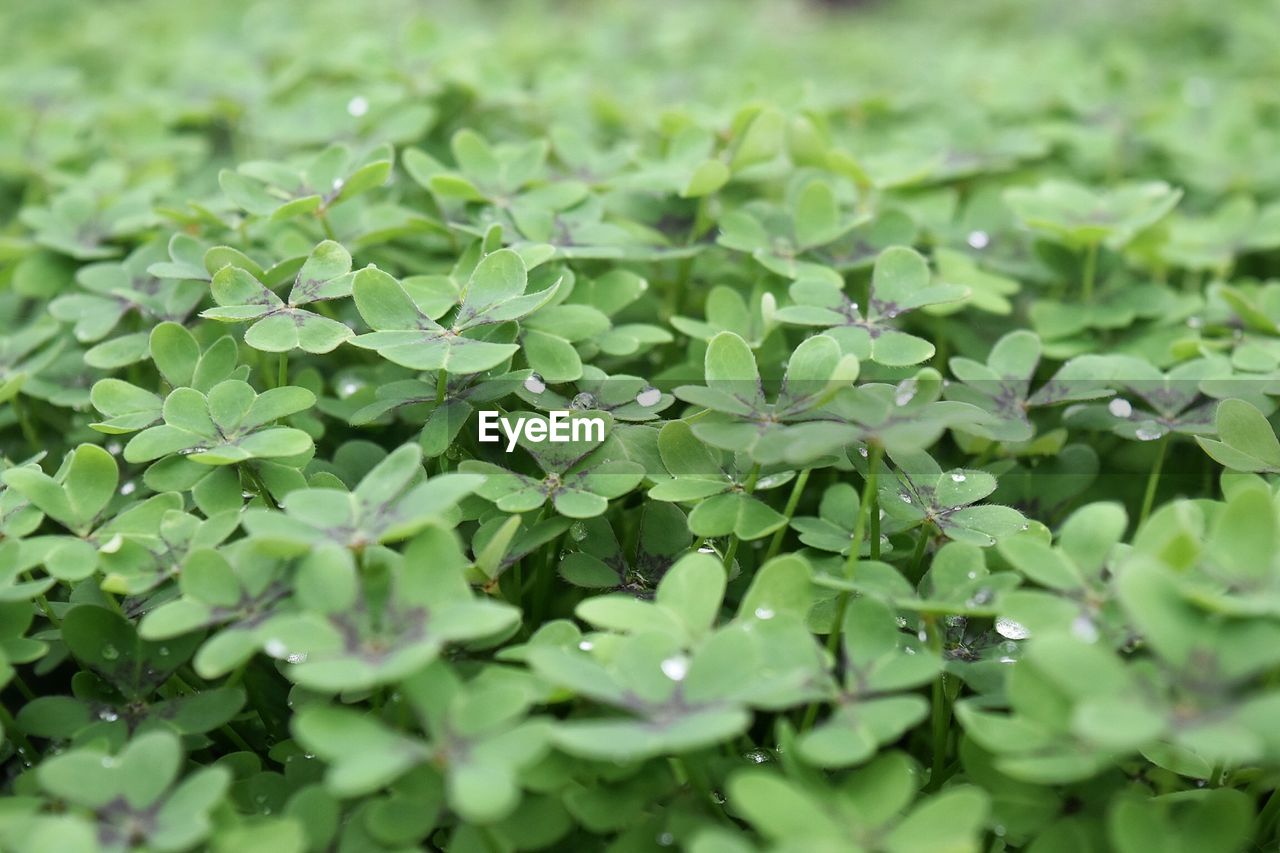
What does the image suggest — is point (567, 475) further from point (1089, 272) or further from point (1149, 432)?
point (1089, 272)

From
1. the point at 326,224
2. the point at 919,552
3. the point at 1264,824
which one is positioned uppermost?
the point at 326,224

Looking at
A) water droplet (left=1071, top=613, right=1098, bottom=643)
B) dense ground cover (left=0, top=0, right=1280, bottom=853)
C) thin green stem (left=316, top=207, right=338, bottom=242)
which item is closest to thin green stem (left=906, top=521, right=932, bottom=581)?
dense ground cover (left=0, top=0, right=1280, bottom=853)

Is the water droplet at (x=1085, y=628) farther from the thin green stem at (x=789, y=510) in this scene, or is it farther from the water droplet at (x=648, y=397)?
the water droplet at (x=648, y=397)

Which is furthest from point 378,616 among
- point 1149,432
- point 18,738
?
point 1149,432

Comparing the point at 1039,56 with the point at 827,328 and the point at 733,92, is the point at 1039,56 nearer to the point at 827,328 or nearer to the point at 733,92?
the point at 733,92

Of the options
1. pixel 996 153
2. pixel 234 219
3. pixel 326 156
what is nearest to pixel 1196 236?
pixel 996 153

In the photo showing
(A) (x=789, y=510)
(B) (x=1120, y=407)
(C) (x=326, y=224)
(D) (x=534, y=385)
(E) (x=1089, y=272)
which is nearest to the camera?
(A) (x=789, y=510)
